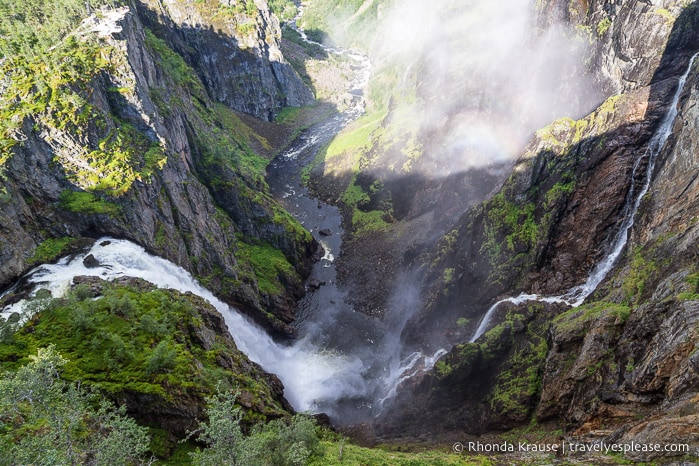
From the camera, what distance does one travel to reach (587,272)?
42312 millimetres

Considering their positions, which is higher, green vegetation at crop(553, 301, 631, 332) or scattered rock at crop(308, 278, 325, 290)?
scattered rock at crop(308, 278, 325, 290)

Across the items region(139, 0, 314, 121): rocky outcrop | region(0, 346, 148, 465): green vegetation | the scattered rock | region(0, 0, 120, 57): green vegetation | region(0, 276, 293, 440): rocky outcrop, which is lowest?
region(0, 346, 148, 465): green vegetation

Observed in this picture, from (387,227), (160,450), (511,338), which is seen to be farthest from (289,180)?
(160,450)

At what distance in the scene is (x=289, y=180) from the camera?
11450 cm

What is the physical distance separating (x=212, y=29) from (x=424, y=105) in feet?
302

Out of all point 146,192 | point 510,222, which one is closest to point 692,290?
point 510,222

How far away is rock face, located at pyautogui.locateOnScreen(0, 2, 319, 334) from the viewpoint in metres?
42.5

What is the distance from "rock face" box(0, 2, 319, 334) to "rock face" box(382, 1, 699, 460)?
2864cm

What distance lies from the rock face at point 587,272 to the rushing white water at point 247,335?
1009 centimetres

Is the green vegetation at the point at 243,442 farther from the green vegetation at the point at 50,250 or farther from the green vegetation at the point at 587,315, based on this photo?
the green vegetation at the point at 50,250

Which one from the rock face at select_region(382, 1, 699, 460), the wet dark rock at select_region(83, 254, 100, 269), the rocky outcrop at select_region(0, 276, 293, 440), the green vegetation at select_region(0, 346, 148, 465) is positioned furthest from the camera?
the wet dark rock at select_region(83, 254, 100, 269)

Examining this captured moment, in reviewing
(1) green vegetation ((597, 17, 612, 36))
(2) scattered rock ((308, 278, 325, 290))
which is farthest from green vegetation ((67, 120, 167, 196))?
(1) green vegetation ((597, 17, 612, 36))

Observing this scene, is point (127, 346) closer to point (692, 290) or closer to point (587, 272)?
point (692, 290)

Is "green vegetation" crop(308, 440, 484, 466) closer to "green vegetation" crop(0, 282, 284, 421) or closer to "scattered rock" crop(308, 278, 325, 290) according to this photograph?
"green vegetation" crop(0, 282, 284, 421)
